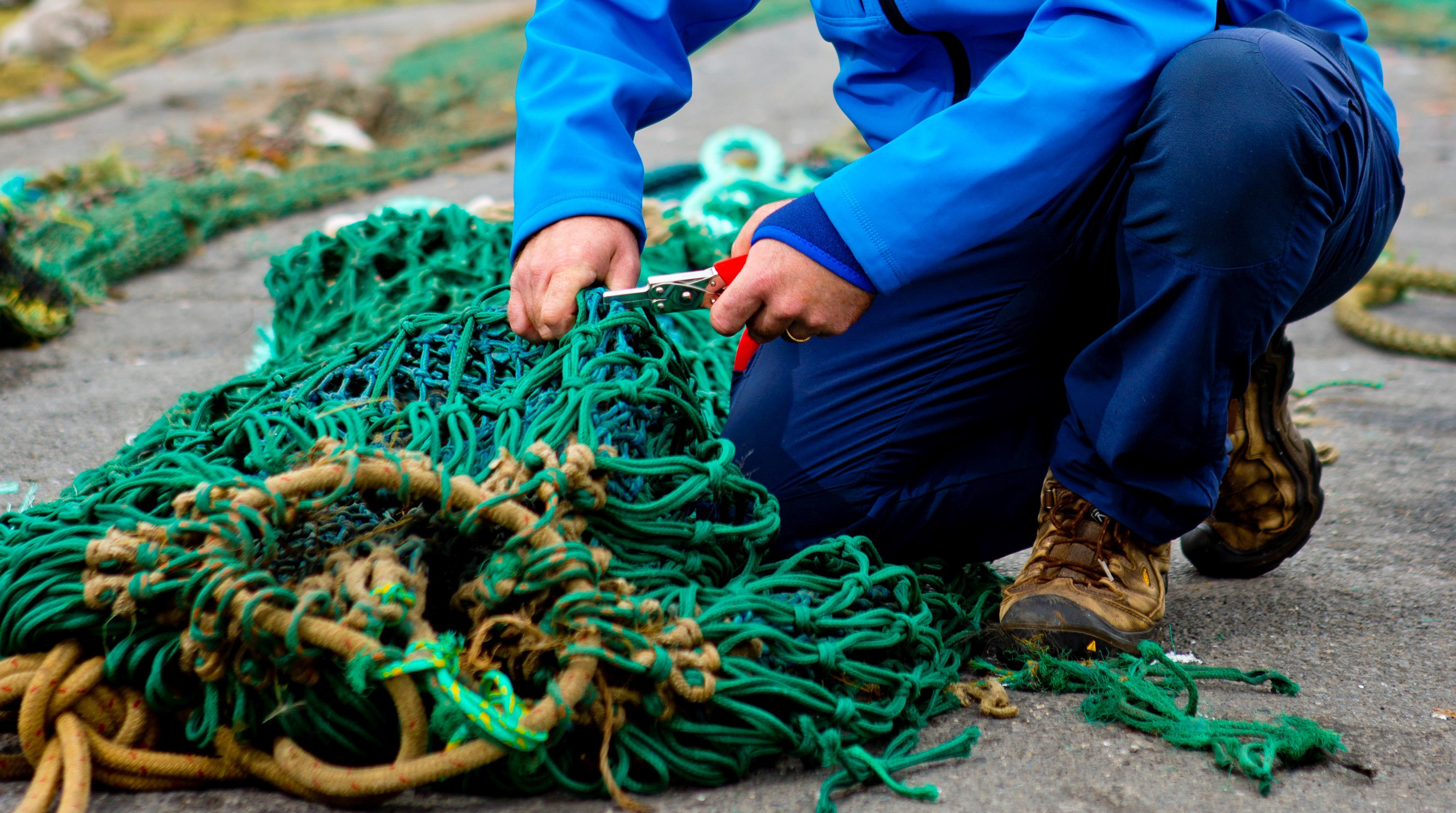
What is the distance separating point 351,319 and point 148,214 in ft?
5.60

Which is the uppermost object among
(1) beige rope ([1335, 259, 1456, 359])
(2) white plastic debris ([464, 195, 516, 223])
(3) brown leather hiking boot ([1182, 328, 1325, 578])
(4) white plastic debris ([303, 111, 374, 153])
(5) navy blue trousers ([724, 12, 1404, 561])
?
(5) navy blue trousers ([724, 12, 1404, 561])

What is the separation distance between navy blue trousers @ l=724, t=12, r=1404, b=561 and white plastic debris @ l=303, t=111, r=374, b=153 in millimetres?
3709

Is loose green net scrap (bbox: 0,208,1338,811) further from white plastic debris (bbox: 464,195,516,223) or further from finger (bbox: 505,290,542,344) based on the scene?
white plastic debris (bbox: 464,195,516,223)

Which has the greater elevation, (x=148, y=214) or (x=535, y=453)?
Result: (x=535, y=453)

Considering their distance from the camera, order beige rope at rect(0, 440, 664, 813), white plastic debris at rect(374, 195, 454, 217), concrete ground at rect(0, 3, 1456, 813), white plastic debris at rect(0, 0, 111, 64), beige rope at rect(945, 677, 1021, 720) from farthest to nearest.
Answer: white plastic debris at rect(0, 0, 111, 64)
white plastic debris at rect(374, 195, 454, 217)
beige rope at rect(945, 677, 1021, 720)
concrete ground at rect(0, 3, 1456, 813)
beige rope at rect(0, 440, 664, 813)

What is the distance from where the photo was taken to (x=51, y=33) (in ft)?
22.5

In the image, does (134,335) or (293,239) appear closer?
(134,335)

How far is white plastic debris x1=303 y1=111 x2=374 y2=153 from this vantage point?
16.0 feet

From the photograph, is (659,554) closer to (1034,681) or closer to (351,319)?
(1034,681)

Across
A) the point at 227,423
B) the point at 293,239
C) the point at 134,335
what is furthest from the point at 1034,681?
the point at 293,239

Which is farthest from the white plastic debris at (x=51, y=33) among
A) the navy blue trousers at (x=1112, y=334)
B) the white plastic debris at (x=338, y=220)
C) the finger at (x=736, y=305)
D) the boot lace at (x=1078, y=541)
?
the boot lace at (x=1078, y=541)

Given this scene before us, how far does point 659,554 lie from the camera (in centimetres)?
127

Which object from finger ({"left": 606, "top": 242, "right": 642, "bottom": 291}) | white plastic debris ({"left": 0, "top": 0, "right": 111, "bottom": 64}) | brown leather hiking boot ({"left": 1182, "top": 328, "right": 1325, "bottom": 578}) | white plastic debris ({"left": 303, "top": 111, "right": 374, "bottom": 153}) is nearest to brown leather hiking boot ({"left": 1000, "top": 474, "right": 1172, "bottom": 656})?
brown leather hiking boot ({"left": 1182, "top": 328, "right": 1325, "bottom": 578})

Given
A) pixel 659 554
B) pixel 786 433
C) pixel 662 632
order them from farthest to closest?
1. pixel 786 433
2. pixel 659 554
3. pixel 662 632
